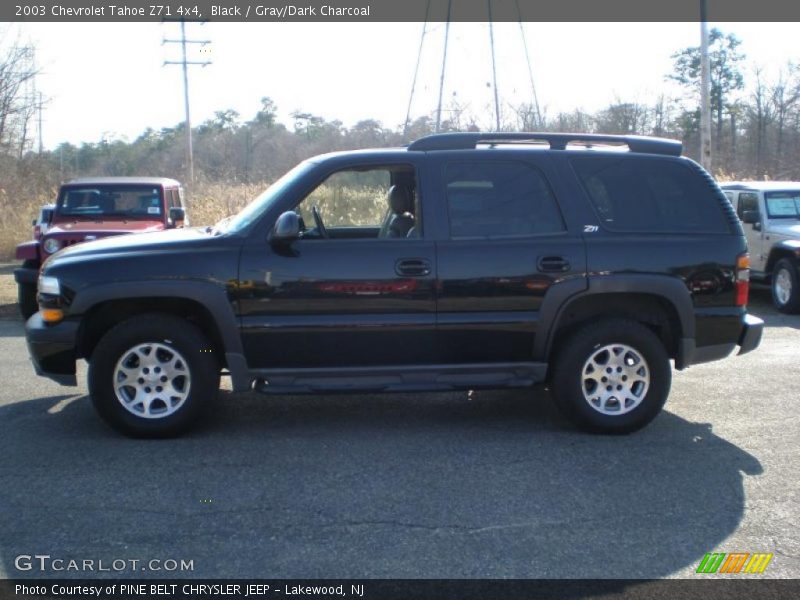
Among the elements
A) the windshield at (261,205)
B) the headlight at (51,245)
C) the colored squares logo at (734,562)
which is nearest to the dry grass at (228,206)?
the windshield at (261,205)

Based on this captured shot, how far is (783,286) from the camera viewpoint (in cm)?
1235

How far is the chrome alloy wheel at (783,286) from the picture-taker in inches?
479

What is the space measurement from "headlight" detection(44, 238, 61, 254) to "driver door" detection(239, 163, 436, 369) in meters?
5.69

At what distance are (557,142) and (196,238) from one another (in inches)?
105

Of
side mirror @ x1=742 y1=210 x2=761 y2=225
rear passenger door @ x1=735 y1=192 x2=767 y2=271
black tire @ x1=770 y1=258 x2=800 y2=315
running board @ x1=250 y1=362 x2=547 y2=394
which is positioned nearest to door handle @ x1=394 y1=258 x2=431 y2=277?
running board @ x1=250 y1=362 x2=547 y2=394

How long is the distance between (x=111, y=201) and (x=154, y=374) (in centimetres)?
698

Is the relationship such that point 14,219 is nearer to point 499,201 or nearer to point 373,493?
point 499,201

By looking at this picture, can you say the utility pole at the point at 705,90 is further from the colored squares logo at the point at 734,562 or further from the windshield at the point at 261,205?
the colored squares logo at the point at 734,562

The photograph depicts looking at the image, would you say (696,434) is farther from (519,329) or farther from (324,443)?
(324,443)

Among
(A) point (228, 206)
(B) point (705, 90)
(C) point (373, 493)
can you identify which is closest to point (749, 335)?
(C) point (373, 493)

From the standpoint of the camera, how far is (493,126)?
810 inches

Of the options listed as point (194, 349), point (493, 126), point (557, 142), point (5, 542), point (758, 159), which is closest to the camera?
point (5, 542)

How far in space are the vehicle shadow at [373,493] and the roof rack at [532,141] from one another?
1999 mm

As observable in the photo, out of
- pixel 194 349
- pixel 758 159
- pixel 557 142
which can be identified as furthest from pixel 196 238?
pixel 758 159
